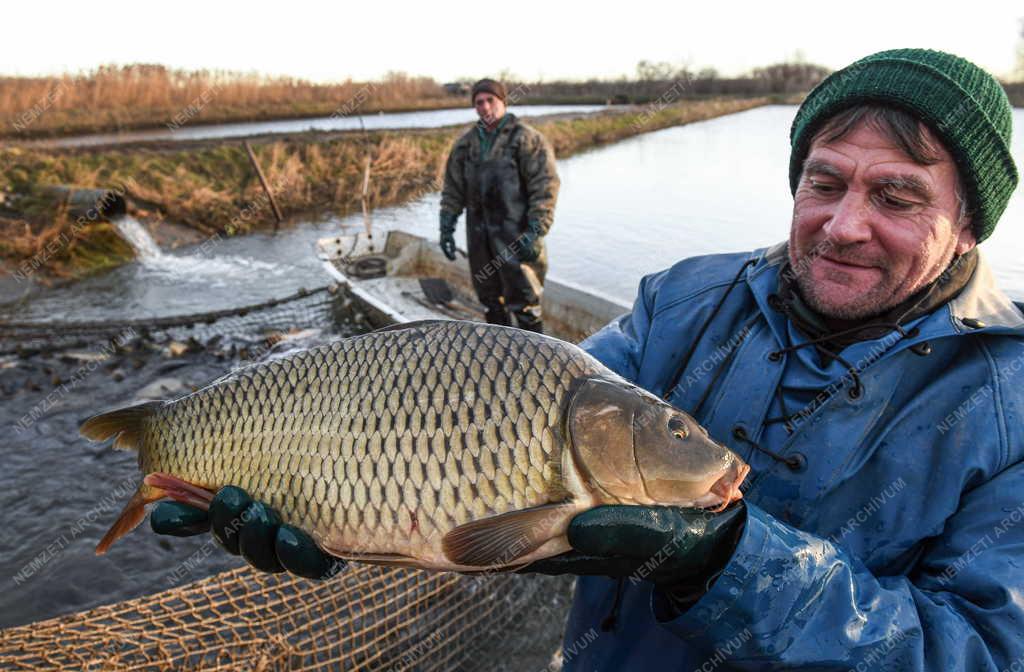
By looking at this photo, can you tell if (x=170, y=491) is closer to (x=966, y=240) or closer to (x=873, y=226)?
(x=873, y=226)

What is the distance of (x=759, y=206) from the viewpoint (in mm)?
13352

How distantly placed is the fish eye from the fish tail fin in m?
1.20

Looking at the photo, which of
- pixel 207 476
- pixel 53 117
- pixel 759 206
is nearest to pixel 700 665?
pixel 207 476

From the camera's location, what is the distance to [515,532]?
3.78 feet

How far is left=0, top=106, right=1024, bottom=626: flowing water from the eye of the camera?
3844mm

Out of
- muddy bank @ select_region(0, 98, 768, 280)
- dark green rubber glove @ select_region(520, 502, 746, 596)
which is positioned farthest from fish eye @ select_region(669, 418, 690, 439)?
muddy bank @ select_region(0, 98, 768, 280)

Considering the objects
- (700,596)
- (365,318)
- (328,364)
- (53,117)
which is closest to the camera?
(700,596)

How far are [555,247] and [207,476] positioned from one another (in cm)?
988

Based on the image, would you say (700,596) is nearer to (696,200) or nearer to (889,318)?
(889,318)

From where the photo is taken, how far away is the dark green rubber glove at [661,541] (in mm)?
1056

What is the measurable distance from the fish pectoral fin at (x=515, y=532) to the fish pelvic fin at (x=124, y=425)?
94 cm

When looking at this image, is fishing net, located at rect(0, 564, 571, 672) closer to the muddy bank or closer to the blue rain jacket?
the blue rain jacket

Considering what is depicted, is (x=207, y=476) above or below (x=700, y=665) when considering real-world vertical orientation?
above

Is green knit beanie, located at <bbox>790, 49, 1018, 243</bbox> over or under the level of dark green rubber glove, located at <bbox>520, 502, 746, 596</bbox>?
over
